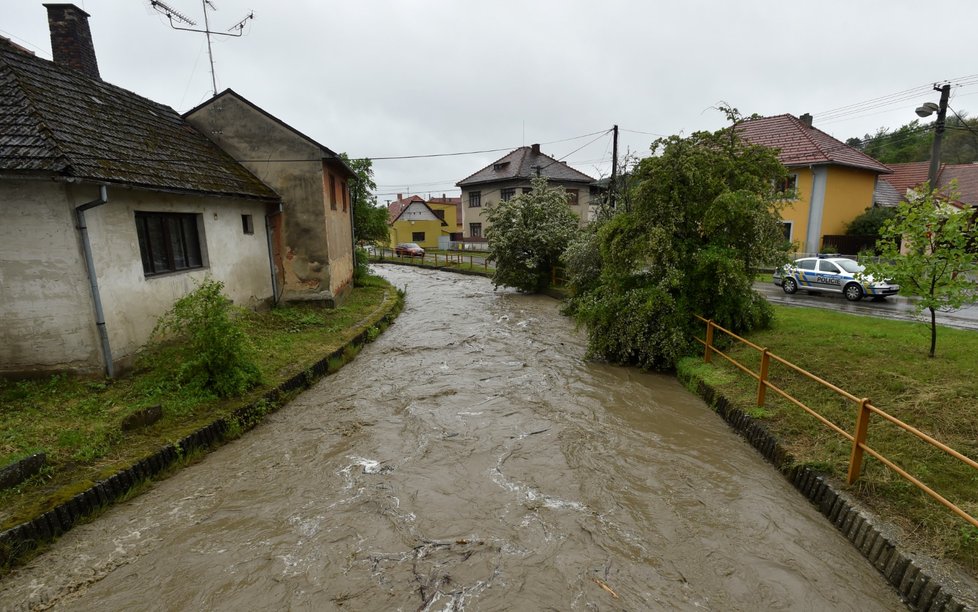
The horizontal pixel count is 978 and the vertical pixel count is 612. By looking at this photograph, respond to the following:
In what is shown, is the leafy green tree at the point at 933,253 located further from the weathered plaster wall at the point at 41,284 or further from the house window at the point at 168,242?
the house window at the point at 168,242

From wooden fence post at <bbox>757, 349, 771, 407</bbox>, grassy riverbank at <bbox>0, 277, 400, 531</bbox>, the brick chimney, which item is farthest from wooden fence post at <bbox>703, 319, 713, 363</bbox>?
the brick chimney

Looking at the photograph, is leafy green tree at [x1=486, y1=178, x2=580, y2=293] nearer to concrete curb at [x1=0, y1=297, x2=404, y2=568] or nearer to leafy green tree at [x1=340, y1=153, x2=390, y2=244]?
leafy green tree at [x1=340, y1=153, x2=390, y2=244]

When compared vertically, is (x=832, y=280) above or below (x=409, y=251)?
below

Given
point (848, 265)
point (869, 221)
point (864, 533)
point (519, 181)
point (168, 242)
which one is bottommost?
point (864, 533)

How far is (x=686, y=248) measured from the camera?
9539 mm

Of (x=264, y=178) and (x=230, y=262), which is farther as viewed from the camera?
(x=264, y=178)

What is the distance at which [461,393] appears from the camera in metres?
8.58

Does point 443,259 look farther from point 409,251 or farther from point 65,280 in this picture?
point 65,280

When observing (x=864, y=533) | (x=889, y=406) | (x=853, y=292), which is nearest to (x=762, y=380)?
(x=889, y=406)

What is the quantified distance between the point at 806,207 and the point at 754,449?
24.6 m

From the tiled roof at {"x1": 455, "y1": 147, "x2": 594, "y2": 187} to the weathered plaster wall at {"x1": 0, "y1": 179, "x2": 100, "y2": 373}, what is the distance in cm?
3440

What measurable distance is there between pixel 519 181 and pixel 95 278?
115 feet

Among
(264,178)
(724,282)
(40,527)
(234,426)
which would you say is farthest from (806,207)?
(40,527)

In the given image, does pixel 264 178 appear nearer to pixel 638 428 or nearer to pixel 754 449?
pixel 638 428
